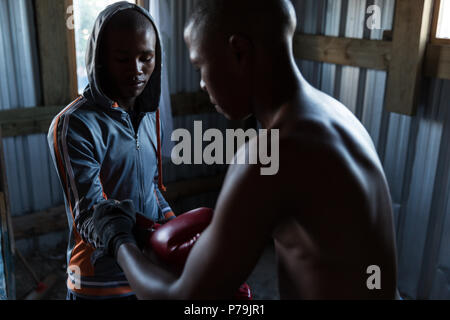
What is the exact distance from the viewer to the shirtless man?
1.14m

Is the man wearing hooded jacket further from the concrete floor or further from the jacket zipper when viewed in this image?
the concrete floor

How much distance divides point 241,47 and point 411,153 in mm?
3319

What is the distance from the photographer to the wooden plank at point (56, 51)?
14.4 ft

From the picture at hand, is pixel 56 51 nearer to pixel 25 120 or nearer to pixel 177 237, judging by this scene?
pixel 25 120

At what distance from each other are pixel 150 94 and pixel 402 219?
9.78 feet

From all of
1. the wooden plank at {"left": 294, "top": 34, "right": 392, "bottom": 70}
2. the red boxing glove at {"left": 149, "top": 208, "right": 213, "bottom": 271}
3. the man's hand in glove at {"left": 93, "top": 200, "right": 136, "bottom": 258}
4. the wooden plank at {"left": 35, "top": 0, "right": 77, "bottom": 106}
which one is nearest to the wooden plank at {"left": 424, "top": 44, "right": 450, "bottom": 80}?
the wooden plank at {"left": 294, "top": 34, "right": 392, "bottom": 70}

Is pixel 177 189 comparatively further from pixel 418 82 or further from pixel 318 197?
pixel 318 197

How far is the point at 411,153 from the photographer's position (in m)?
4.14

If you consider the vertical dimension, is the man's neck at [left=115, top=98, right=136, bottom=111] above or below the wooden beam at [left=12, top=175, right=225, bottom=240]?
above

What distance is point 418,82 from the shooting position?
151 inches

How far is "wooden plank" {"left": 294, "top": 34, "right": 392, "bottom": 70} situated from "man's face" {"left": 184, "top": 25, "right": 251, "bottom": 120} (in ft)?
10.4

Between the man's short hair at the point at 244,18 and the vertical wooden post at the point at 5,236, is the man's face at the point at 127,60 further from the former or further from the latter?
the vertical wooden post at the point at 5,236
